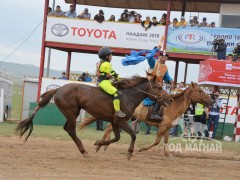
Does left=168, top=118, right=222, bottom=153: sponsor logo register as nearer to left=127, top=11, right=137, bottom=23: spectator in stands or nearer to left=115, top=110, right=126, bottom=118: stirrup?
left=115, top=110, right=126, bottom=118: stirrup

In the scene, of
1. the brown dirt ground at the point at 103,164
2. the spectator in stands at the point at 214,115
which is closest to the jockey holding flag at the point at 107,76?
the brown dirt ground at the point at 103,164

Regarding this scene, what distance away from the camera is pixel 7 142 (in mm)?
14086

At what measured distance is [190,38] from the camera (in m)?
24.6

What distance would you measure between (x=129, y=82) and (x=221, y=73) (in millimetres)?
7208

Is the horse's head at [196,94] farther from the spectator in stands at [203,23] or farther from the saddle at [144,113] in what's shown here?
the spectator in stands at [203,23]

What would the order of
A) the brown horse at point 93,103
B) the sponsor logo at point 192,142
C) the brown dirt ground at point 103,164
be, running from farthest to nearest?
1. the sponsor logo at point 192,142
2. the brown horse at point 93,103
3. the brown dirt ground at point 103,164

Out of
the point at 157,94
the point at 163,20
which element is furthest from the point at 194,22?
the point at 157,94

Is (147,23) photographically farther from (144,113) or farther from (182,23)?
(144,113)

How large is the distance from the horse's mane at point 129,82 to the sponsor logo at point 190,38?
1264 cm

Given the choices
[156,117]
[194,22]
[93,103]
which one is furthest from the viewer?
[194,22]

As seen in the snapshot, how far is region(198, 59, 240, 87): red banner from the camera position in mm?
18281

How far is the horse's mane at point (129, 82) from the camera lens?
39.2 ft

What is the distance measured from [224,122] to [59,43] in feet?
31.1

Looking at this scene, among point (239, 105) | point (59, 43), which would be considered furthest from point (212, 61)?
point (59, 43)
